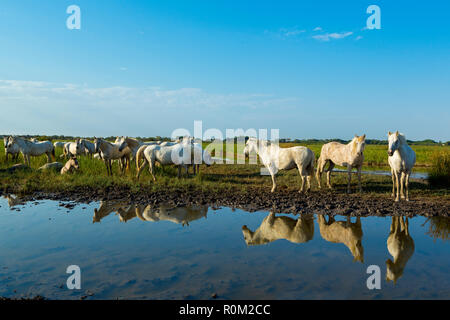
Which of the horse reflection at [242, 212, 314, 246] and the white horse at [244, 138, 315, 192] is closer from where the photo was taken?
the horse reflection at [242, 212, 314, 246]

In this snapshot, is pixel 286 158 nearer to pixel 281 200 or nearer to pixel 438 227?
pixel 281 200

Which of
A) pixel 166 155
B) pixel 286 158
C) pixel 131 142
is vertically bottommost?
pixel 286 158

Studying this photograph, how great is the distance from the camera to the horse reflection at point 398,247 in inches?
198

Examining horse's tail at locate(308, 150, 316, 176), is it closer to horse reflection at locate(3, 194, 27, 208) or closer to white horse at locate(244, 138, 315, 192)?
white horse at locate(244, 138, 315, 192)

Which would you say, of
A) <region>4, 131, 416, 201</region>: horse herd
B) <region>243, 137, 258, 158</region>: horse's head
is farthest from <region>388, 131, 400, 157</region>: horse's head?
<region>243, 137, 258, 158</region>: horse's head

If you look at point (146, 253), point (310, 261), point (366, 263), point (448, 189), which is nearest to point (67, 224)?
point (146, 253)

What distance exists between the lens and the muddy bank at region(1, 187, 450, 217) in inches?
339

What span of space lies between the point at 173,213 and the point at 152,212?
62cm

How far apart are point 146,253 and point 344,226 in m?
4.70

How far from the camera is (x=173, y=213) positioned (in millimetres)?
8602

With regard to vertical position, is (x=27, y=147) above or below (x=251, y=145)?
above

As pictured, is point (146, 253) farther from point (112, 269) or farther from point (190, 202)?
point (190, 202)

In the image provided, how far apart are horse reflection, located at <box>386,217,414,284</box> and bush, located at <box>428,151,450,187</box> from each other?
6730 mm

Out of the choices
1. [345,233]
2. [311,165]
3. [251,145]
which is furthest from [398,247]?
[251,145]
